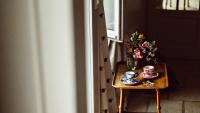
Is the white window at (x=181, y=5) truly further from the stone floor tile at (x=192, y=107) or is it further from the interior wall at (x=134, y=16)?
the stone floor tile at (x=192, y=107)

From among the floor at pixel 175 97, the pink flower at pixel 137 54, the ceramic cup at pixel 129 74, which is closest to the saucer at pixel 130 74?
the ceramic cup at pixel 129 74

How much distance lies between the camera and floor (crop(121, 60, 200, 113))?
3406 millimetres

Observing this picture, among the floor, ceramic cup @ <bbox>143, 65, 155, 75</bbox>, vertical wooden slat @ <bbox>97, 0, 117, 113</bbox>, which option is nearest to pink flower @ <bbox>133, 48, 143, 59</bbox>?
ceramic cup @ <bbox>143, 65, 155, 75</bbox>

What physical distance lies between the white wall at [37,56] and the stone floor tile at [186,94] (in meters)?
2.34

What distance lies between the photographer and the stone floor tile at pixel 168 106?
11.1 feet

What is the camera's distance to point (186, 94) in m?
3.71

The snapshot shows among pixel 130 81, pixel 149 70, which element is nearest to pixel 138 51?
pixel 149 70

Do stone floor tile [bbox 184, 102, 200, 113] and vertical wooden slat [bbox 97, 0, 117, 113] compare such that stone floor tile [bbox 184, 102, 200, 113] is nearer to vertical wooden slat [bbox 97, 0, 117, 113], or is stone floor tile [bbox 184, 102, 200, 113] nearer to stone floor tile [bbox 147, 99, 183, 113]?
stone floor tile [bbox 147, 99, 183, 113]

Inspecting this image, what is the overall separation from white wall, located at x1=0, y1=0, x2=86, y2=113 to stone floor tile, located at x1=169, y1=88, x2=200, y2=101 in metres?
2.34

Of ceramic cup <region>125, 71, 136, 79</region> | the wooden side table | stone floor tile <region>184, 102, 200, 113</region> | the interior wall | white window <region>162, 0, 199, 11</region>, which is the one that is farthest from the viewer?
white window <region>162, 0, 199, 11</region>

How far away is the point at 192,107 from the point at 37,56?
2355 mm

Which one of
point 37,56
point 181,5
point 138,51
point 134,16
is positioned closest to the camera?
point 37,56

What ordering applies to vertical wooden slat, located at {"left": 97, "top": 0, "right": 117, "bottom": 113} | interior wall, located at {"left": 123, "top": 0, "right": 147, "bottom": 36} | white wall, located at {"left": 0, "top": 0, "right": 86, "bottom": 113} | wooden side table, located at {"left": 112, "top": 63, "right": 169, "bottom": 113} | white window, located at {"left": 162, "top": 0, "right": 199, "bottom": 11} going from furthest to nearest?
white window, located at {"left": 162, "top": 0, "right": 199, "bottom": 11}
interior wall, located at {"left": 123, "top": 0, "right": 147, "bottom": 36}
wooden side table, located at {"left": 112, "top": 63, "right": 169, "bottom": 113}
vertical wooden slat, located at {"left": 97, "top": 0, "right": 117, "bottom": 113}
white wall, located at {"left": 0, "top": 0, "right": 86, "bottom": 113}

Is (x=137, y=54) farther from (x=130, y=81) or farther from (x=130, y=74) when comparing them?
(x=130, y=81)
